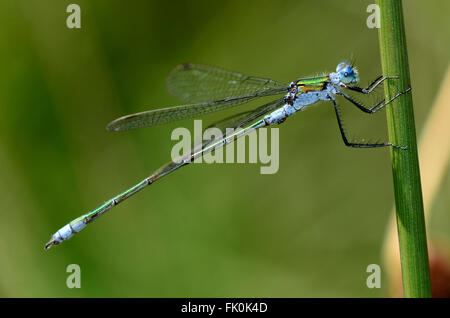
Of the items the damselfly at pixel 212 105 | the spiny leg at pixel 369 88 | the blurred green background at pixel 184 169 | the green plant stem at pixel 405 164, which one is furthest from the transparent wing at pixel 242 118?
the green plant stem at pixel 405 164

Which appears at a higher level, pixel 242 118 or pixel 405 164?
pixel 242 118

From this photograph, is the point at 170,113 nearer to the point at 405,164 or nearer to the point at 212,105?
the point at 212,105

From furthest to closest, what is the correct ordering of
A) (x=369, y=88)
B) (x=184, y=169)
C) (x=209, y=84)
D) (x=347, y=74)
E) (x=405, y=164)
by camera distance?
(x=184, y=169) → (x=209, y=84) → (x=347, y=74) → (x=369, y=88) → (x=405, y=164)

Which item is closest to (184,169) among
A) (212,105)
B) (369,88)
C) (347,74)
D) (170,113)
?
(170,113)

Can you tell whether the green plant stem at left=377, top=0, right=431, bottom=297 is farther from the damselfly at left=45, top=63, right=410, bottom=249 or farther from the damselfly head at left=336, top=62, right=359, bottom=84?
the damselfly at left=45, top=63, right=410, bottom=249

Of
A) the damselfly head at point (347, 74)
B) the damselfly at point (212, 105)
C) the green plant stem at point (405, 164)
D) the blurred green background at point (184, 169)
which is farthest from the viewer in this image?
the blurred green background at point (184, 169)

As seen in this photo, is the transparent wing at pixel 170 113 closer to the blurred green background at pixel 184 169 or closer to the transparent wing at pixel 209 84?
the transparent wing at pixel 209 84

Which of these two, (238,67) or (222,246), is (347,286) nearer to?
(222,246)

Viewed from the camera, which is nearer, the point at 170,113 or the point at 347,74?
the point at 347,74
